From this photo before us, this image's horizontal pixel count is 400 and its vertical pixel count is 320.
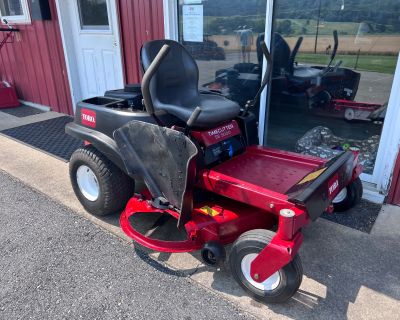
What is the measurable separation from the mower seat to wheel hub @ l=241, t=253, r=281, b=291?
87 centimetres

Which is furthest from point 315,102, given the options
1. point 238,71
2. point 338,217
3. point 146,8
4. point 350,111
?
point 146,8

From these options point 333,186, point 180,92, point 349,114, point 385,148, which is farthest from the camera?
point 349,114

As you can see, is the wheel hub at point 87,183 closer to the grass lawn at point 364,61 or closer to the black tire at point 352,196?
the black tire at point 352,196

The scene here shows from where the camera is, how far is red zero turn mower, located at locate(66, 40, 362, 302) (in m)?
1.75

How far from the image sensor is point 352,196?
254cm

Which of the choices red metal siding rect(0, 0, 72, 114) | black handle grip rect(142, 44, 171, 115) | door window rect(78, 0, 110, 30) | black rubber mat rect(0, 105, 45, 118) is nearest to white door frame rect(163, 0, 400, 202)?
black handle grip rect(142, 44, 171, 115)

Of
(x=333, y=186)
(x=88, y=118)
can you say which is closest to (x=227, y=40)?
(x=88, y=118)

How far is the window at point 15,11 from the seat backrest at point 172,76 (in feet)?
12.6

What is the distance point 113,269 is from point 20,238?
0.81 metres

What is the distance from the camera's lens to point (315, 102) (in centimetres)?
346

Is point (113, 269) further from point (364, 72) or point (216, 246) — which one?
point (364, 72)

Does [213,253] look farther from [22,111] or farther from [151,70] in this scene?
[22,111]

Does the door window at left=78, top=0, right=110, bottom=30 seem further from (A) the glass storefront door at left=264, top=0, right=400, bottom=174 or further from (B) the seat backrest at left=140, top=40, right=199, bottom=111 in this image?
(A) the glass storefront door at left=264, top=0, right=400, bottom=174

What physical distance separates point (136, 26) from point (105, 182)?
2.24 m
